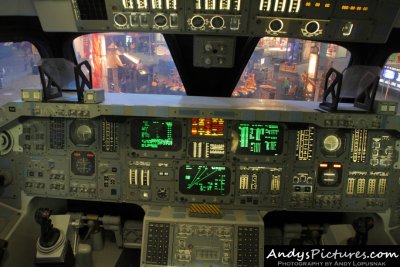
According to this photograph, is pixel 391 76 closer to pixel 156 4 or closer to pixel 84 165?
pixel 156 4

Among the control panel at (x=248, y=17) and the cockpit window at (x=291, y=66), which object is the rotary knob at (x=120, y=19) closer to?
the control panel at (x=248, y=17)

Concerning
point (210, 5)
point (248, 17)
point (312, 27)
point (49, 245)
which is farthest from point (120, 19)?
point (49, 245)

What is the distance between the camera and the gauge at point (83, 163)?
2.94m

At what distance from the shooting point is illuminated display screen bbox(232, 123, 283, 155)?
2.83 meters

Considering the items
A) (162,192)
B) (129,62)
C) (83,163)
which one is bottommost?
(162,192)

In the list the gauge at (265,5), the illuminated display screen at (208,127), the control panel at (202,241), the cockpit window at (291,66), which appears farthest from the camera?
the cockpit window at (291,66)

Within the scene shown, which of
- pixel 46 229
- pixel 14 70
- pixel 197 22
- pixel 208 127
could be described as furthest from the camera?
pixel 14 70

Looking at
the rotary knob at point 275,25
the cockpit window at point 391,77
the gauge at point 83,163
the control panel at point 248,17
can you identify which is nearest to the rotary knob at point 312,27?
the control panel at point 248,17

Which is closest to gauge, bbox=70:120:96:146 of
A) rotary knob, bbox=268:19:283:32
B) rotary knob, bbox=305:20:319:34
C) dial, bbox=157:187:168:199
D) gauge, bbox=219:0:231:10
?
dial, bbox=157:187:168:199

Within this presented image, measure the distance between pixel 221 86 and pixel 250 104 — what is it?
0.90 m

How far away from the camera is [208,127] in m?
2.84

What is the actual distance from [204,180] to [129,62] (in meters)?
1.54

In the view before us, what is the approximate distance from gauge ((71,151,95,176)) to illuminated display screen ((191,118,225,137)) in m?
0.90

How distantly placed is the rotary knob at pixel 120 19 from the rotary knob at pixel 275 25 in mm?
1040
